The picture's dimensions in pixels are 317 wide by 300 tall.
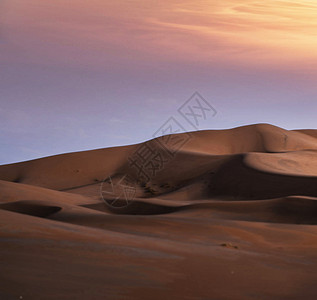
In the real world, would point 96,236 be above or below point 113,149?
below

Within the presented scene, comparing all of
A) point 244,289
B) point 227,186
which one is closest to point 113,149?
point 227,186

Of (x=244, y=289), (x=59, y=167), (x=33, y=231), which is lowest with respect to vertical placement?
(x=244, y=289)

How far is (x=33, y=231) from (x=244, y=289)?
143 inches

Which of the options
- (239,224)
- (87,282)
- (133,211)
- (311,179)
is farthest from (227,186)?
(87,282)

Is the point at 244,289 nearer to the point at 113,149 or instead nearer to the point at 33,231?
the point at 33,231

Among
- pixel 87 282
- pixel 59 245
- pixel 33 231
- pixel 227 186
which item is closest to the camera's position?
pixel 87 282

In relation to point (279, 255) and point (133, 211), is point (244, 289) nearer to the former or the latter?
point (279, 255)

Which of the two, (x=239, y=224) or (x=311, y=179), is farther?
(x=311, y=179)

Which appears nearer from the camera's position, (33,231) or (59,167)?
(33,231)

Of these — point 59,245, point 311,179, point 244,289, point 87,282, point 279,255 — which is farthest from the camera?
point 311,179

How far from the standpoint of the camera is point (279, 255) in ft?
30.2

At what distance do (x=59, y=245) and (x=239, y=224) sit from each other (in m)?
6.22

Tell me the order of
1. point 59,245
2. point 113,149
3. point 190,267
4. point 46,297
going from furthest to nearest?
1. point 113,149
2. point 59,245
3. point 190,267
4. point 46,297

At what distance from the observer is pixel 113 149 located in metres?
42.8
